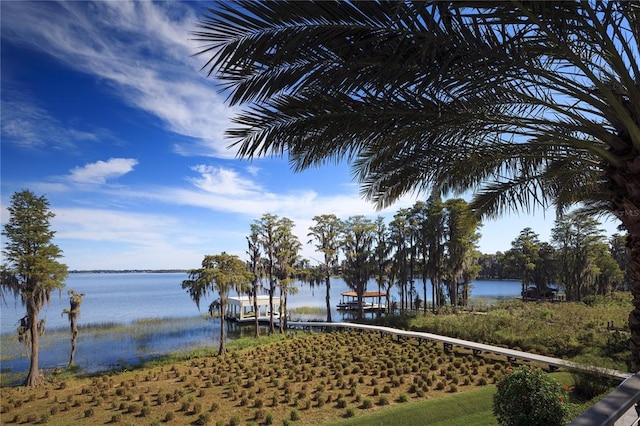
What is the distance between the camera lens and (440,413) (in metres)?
8.55

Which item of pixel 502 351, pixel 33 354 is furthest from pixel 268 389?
pixel 33 354

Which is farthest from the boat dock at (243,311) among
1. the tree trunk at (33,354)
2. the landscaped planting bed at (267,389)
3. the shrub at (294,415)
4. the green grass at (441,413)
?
the green grass at (441,413)

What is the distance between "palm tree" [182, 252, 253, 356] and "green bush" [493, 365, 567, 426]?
18009 mm

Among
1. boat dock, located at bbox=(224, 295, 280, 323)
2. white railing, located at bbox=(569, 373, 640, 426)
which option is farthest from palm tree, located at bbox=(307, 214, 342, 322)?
white railing, located at bbox=(569, 373, 640, 426)

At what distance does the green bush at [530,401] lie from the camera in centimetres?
487

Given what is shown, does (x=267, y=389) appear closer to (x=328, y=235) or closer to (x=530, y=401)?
(x=530, y=401)

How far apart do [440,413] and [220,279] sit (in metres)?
15.5

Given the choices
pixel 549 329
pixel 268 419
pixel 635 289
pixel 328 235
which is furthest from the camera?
pixel 328 235

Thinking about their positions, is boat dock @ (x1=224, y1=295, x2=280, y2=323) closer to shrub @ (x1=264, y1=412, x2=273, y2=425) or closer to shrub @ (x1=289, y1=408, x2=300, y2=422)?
shrub @ (x1=264, y1=412, x2=273, y2=425)

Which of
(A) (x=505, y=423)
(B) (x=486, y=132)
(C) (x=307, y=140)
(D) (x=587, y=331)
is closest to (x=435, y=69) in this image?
(C) (x=307, y=140)

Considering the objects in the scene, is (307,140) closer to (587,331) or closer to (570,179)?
(570,179)

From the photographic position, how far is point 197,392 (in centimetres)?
1205

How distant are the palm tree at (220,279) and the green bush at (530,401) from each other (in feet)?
59.1

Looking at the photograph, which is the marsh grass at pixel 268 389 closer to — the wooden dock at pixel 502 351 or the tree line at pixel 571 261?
the wooden dock at pixel 502 351
